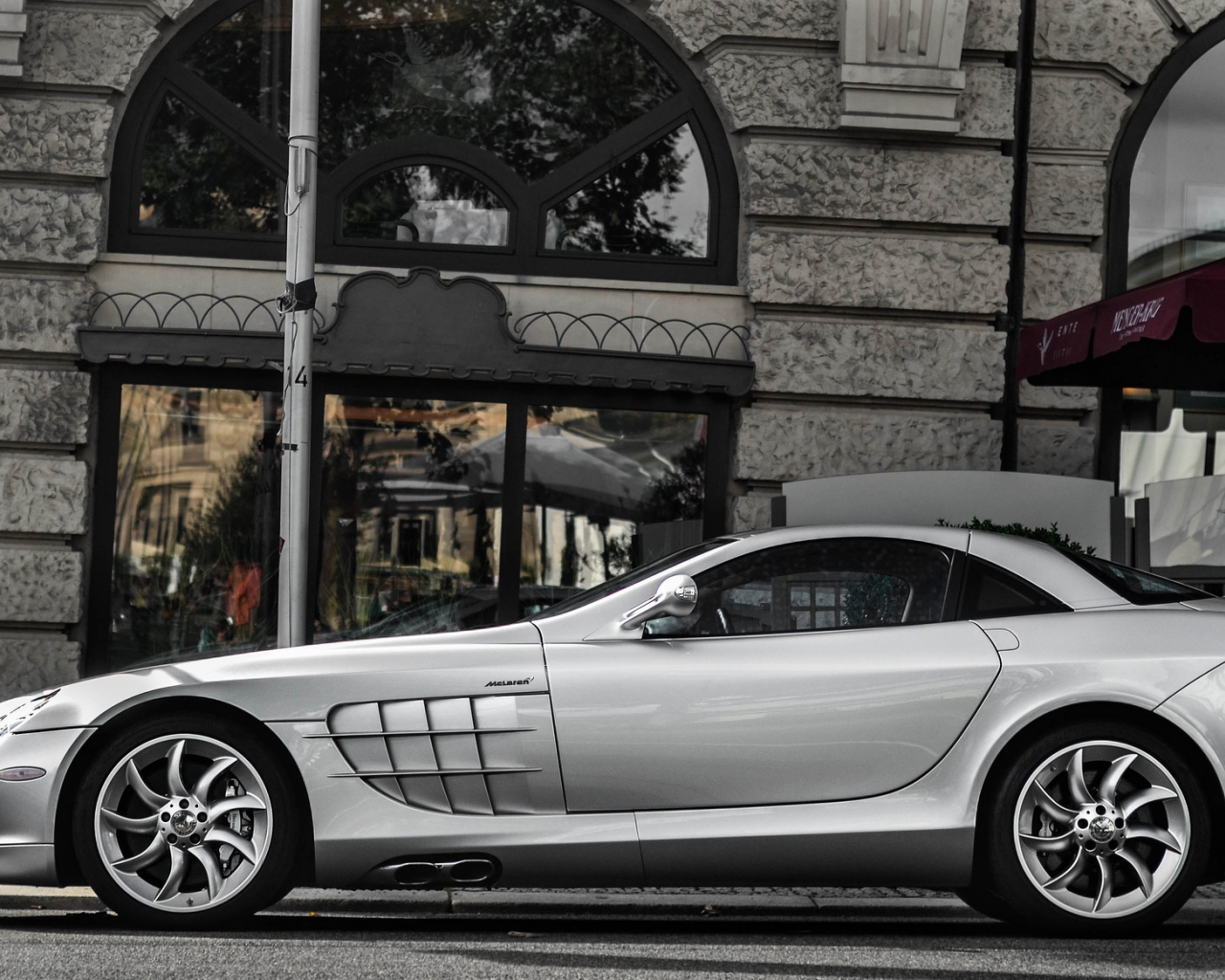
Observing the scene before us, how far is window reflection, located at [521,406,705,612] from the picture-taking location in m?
9.89

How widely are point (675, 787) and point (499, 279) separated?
534 centimetres

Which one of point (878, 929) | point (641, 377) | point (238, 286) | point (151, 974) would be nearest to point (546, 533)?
point (641, 377)

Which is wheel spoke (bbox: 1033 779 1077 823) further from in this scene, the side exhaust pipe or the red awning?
the red awning

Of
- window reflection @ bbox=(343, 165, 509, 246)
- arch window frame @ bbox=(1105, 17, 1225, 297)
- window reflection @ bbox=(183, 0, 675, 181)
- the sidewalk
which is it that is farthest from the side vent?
arch window frame @ bbox=(1105, 17, 1225, 297)

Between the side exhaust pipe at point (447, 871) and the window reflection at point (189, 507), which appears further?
the window reflection at point (189, 507)

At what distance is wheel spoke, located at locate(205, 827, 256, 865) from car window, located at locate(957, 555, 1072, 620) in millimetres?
2500

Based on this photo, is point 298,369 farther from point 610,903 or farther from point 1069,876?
point 1069,876

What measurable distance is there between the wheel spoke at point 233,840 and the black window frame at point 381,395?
4501 mm

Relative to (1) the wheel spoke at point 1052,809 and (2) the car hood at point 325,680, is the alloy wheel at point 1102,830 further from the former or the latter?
(2) the car hood at point 325,680

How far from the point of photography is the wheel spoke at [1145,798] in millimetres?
5191

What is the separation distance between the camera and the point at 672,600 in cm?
512

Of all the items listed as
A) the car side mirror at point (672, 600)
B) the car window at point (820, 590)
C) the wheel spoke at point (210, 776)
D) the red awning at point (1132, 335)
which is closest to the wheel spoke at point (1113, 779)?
the car window at point (820, 590)

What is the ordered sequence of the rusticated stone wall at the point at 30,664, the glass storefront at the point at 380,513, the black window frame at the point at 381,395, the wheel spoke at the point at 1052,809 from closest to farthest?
the wheel spoke at the point at 1052,809
the rusticated stone wall at the point at 30,664
the black window frame at the point at 381,395
the glass storefront at the point at 380,513

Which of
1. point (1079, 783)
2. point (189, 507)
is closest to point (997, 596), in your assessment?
point (1079, 783)
